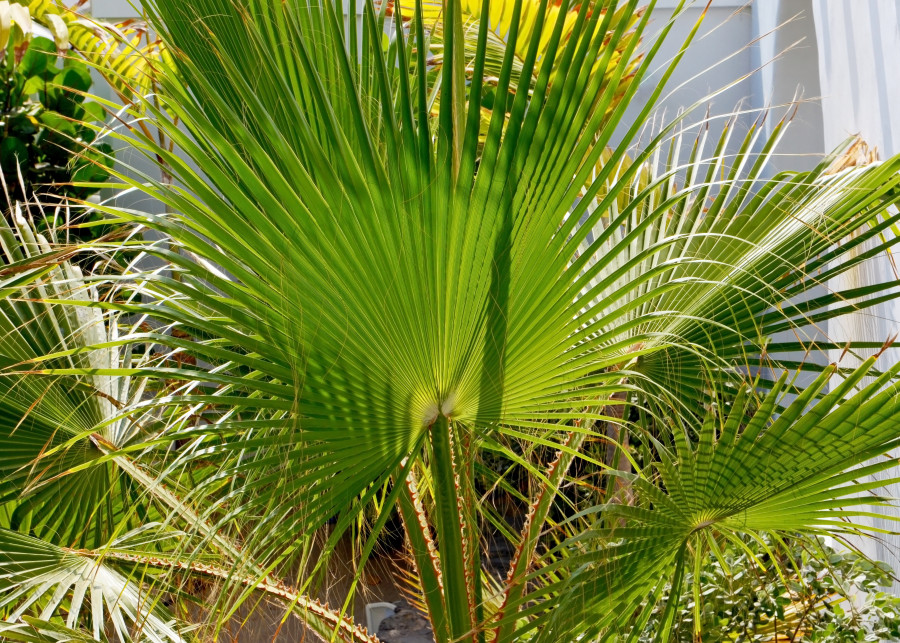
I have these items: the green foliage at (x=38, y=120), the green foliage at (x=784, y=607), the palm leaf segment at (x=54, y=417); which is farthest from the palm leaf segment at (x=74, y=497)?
the green foliage at (x=38, y=120)

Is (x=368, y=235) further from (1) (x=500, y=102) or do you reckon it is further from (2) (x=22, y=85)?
(2) (x=22, y=85)

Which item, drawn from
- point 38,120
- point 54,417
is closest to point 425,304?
point 54,417

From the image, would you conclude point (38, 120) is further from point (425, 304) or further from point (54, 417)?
point (425, 304)

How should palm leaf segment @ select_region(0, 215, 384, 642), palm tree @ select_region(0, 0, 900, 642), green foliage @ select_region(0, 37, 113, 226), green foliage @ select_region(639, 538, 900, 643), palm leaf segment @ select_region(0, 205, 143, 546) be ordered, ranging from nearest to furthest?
palm tree @ select_region(0, 0, 900, 642)
palm leaf segment @ select_region(0, 215, 384, 642)
palm leaf segment @ select_region(0, 205, 143, 546)
green foliage @ select_region(639, 538, 900, 643)
green foliage @ select_region(0, 37, 113, 226)

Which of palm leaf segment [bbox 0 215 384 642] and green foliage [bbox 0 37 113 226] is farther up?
green foliage [bbox 0 37 113 226]

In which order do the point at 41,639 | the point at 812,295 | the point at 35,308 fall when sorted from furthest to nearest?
1. the point at 812,295
2. the point at 35,308
3. the point at 41,639

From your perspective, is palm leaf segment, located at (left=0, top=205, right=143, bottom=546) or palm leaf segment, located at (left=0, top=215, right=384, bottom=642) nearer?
palm leaf segment, located at (left=0, top=215, right=384, bottom=642)

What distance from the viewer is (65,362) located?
1.77 meters

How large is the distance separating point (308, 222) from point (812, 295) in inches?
113

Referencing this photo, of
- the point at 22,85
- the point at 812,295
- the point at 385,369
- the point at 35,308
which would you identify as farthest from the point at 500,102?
the point at 22,85

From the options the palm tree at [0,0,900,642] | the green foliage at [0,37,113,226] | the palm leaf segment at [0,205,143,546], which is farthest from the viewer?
the green foliage at [0,37,113,226]

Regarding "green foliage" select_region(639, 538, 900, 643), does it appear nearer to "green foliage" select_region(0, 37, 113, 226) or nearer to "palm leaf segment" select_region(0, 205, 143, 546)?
"palm leaf segment" select_region(0, 205, 143, 546)

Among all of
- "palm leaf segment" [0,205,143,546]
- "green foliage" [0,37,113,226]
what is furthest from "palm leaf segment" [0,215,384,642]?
"green foliage" [0,37,113,226]

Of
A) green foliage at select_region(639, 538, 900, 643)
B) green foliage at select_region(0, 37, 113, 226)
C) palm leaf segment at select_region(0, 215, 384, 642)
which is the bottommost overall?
green foliage at select_region(639, 538, 900, 643)
